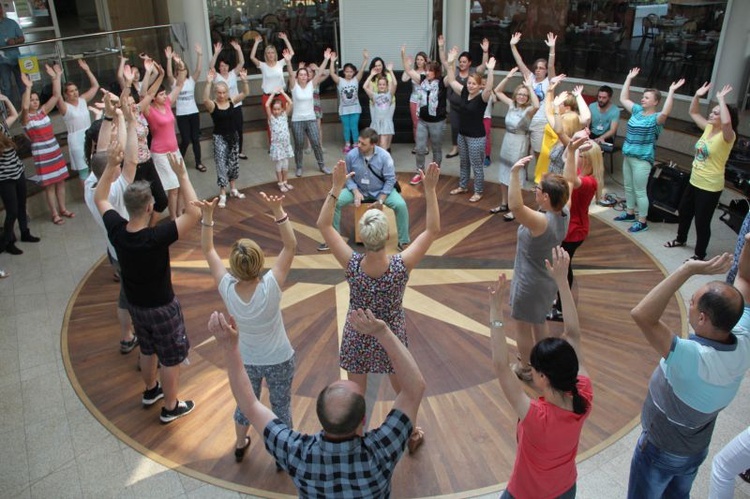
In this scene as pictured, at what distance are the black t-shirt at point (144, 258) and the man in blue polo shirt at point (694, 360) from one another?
2580mm

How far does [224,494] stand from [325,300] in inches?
88.7

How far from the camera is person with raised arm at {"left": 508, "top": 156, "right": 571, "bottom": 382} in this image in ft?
12.7

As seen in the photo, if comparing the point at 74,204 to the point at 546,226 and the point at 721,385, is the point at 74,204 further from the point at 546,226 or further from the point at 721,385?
the point at 721,385

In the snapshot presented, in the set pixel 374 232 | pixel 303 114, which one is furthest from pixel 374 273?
pixel 303 114

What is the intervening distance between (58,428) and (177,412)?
79 centimetres

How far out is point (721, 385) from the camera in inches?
99.3

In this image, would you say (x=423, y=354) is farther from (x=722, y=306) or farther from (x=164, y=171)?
(x=164, y=171)

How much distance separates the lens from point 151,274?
3.74m

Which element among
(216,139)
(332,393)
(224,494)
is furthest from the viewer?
(216,139)

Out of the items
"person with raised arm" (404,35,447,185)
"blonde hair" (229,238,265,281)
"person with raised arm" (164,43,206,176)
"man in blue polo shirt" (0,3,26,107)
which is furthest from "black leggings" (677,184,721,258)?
"man in blue polo shirt" (0,3,26,107)

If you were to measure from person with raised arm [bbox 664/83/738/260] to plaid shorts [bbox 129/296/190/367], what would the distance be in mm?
4968

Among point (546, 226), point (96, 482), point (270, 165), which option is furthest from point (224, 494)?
point (270, 165)

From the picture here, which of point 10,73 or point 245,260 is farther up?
point 10,73

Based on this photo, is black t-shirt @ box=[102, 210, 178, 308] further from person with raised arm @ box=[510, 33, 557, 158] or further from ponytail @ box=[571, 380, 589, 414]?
person with raised arm @ box=[510, 33, 557, 158]
